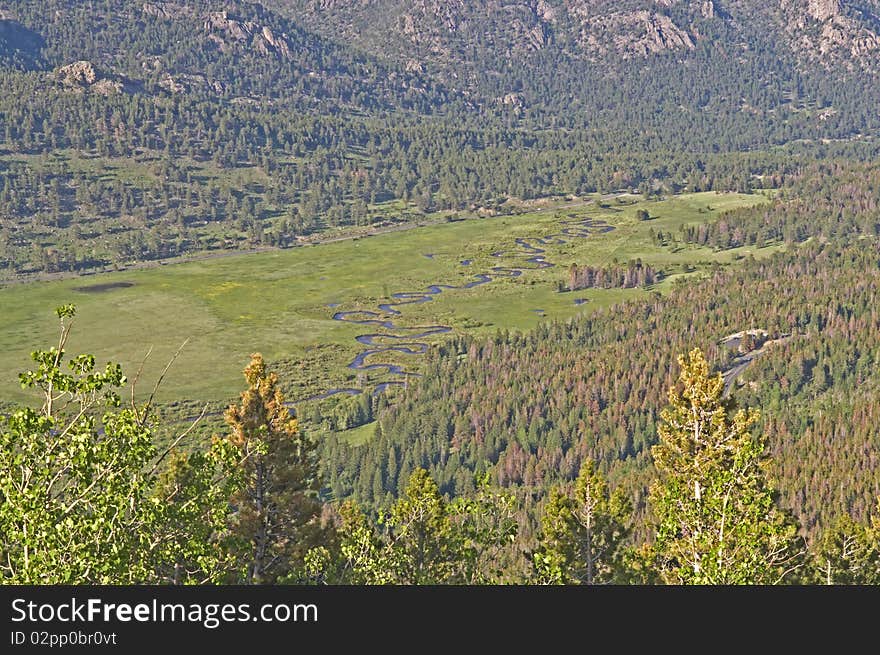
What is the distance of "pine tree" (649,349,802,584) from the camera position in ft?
115

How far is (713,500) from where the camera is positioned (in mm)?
35406

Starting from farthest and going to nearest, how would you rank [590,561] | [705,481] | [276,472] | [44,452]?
[590,561]
[276,472]
[705,481]
[44,452]

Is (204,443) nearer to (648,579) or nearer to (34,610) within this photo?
(648,579)

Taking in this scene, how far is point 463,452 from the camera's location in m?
190

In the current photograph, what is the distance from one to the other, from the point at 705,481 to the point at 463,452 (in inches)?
5545

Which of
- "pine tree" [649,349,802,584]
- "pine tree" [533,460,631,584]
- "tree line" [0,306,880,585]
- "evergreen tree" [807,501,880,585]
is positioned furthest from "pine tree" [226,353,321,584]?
"evergreen tree" [807,501,880,585]

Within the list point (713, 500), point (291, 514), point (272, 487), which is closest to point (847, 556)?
point (291, 514)

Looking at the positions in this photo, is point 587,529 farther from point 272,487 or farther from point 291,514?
point 272,487

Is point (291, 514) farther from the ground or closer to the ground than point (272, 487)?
closer to the ground

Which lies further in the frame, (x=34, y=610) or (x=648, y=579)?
(x=648, y=579)

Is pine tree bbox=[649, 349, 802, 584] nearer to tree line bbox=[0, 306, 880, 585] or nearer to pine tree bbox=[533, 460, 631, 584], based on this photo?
tree line bbox=[0, 306, 880, 585]

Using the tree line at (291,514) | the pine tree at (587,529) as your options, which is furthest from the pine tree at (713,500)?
the pine tree at (587,529)

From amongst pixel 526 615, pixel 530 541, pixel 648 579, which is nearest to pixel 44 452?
pixel 526 615

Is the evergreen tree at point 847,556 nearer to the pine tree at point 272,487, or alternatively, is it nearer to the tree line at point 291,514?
the tree line at point 291,514
